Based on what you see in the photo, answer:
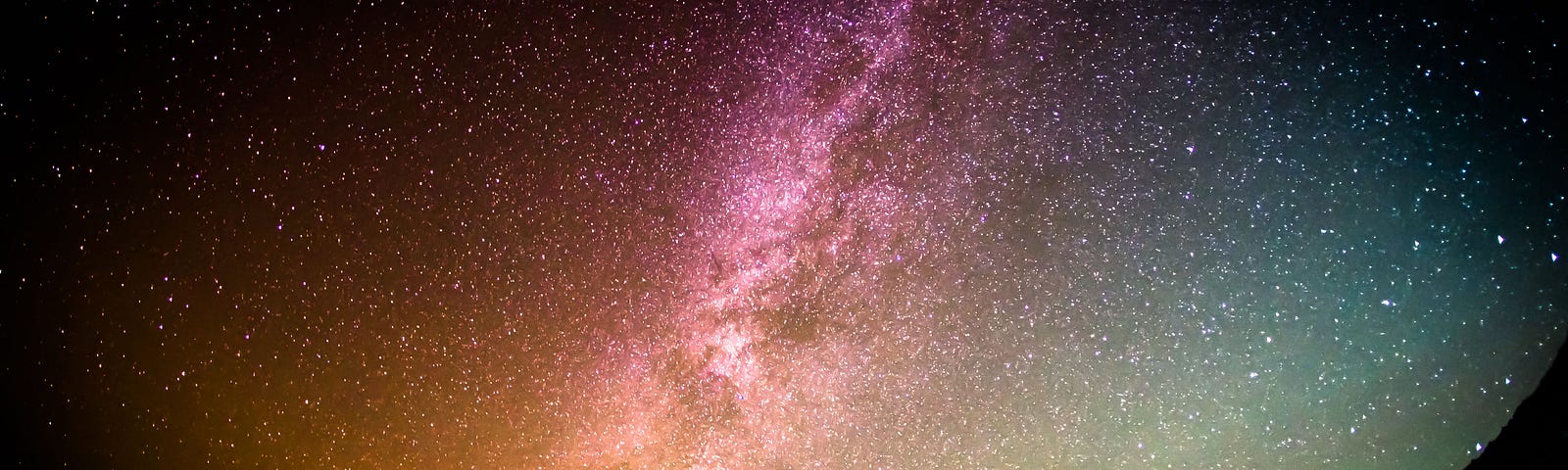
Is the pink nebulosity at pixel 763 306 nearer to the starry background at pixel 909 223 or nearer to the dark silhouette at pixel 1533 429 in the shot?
the starry background at pixel 909 223

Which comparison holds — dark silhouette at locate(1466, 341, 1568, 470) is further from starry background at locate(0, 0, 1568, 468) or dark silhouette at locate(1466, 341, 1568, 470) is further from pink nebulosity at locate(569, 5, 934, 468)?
pink nebulosity at locate(569, 5, 934, 468)

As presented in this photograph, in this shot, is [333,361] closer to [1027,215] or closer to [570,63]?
[570,63]

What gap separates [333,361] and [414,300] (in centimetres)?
20

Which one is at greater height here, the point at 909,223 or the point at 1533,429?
the point at 909,223

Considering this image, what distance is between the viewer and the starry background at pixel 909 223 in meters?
0.97

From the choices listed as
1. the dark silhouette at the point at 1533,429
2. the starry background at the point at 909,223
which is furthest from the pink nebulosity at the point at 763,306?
the dark silhouette at the point at 1533,429

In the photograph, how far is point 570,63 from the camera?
1.04 m

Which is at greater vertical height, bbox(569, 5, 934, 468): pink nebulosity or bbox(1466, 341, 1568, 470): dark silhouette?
bbox(569, 5, 934, 468): pink nebulosity

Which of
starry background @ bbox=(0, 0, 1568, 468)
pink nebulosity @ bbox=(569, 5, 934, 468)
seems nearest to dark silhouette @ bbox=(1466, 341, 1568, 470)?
starry background @ bbox=(0, 0, 1568, 468)

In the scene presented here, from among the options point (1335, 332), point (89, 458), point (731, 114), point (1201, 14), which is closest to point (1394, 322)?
point (1335, 332)

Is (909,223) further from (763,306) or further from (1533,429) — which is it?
(1533,429)

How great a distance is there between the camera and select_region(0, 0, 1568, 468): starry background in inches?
38.2

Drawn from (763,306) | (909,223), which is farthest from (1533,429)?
(763,306)

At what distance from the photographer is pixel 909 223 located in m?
1.00
